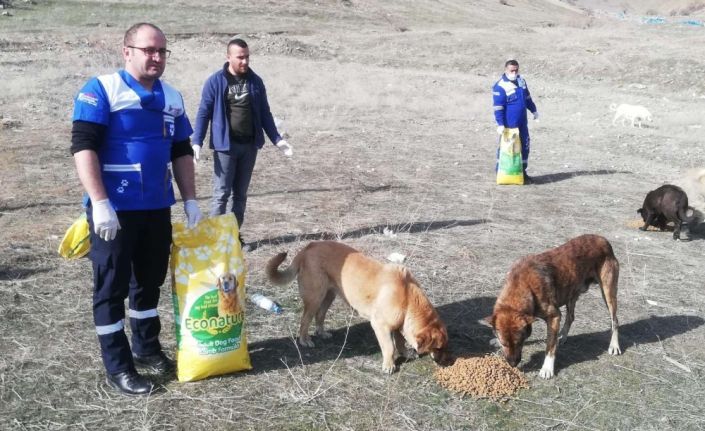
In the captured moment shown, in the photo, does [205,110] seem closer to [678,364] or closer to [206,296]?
[206,296]

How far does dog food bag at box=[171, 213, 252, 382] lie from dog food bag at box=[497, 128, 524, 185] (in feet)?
23.2

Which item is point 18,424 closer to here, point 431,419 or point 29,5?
point 431,419

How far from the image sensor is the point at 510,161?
10516 mm

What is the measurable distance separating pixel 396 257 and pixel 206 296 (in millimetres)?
2950

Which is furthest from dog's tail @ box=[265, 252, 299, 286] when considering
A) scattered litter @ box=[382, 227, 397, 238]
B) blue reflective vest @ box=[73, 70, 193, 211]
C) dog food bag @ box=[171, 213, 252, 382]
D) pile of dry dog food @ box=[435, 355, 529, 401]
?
scattered litter @ box=[382, 227, 397, 238]

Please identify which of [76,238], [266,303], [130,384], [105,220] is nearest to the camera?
[105,220]

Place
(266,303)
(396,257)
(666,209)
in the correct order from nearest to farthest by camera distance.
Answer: (266,303) < (396,257) < (666,209)

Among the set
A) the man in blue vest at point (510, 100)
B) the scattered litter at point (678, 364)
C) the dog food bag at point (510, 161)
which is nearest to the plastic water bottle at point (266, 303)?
the scattered litter at point (678, 364)

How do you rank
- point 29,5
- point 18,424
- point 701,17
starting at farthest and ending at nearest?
1. point 701,17
2. point 29,5
3. point 18,424

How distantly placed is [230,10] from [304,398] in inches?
1718

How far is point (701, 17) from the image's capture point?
51.8 metres

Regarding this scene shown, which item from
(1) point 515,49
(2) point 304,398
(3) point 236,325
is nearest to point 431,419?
(2) point 304,398

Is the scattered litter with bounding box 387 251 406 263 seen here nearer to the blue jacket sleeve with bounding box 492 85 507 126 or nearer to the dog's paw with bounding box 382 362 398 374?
the dog's paw with bounding box 382 362 398 374

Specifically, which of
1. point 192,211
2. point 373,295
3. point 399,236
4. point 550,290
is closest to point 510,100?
point 399,236
